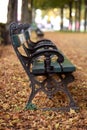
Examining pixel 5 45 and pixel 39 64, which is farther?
pixel 5 45

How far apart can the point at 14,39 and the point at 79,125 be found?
1.69m

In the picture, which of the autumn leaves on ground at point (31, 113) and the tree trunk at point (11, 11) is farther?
the tree trunk at point (11, 11)

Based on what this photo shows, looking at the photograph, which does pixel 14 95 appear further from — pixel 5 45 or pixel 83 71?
pixel 5 45

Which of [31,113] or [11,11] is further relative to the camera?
[11,11]

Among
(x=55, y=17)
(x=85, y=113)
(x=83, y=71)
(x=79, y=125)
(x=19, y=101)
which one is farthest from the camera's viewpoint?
(x=55, y=17)

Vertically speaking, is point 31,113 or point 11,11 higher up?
point 31,113

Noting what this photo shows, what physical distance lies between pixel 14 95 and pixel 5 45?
1205cm

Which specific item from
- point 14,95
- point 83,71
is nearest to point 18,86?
point 14,95

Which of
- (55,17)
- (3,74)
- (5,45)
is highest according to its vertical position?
(3,74)

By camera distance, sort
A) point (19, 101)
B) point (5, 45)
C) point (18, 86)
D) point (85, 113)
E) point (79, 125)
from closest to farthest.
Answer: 1. point (79, 125)
2. point (85, 113)
3. point (19, 101)
4. point (18, 86)
5. point (5, 45)

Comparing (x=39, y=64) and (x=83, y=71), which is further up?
(x=39, y=64)

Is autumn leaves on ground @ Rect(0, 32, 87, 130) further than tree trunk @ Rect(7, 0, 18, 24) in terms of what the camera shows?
No

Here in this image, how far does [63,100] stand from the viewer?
633cm

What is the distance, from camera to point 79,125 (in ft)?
16.8
